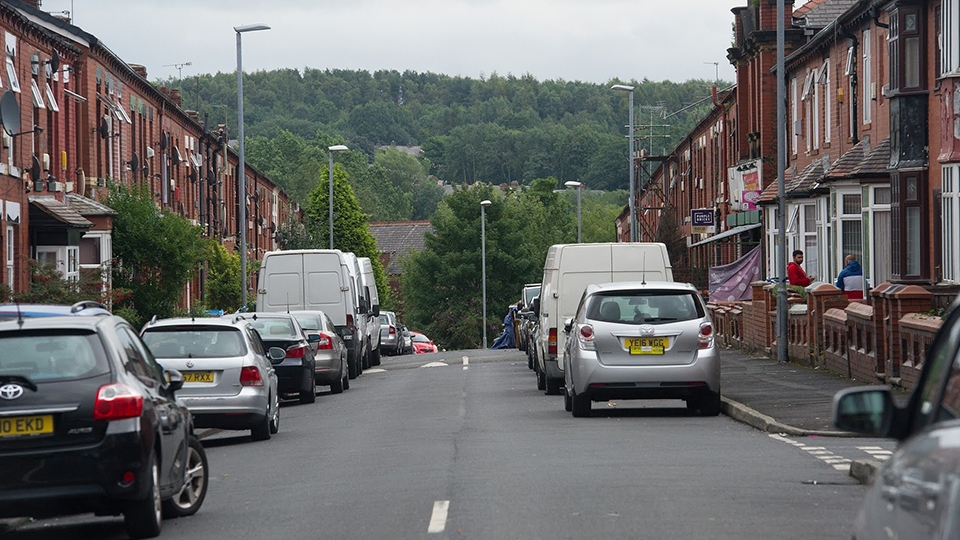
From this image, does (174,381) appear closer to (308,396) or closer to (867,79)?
(308,396)

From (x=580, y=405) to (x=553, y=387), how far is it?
5973 mm

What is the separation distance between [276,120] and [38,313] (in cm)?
17026

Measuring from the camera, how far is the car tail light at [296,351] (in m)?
24.0

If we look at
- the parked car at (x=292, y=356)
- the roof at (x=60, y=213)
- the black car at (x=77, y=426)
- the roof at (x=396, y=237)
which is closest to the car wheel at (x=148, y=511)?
the black car at (x=77, y=426)

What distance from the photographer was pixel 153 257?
36875mm

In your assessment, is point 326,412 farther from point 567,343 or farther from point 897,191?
point 897,191

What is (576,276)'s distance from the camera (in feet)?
79.3

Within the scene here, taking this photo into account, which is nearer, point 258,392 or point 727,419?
point 258,392

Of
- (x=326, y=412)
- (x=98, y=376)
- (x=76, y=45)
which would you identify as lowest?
(x=326, y=412)

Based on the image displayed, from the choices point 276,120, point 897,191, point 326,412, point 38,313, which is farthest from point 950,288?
point 276,120

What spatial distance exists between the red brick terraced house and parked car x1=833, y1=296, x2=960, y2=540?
27655 mm

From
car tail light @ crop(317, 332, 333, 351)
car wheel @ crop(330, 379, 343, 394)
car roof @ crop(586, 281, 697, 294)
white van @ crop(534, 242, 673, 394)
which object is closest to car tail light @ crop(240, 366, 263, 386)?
car roof @ crop(586, 281, 697, 294)

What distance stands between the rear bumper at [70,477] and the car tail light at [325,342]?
18.0 meters

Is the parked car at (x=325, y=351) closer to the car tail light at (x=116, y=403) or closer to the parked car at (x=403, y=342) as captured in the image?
the car tail light at (x=116, y=403)
